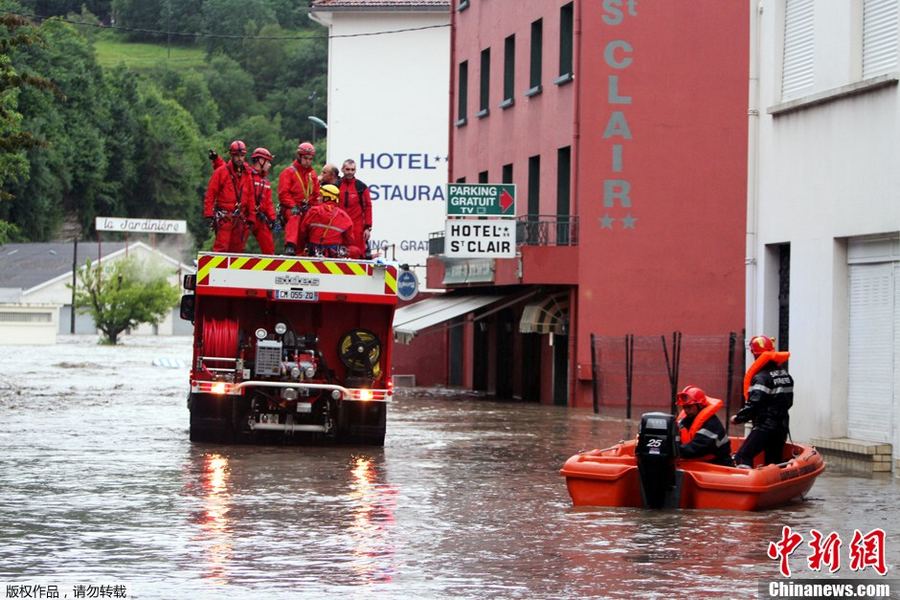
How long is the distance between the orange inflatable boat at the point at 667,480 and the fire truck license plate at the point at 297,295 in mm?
6297

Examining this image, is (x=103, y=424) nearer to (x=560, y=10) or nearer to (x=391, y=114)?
(x=560, y=10)

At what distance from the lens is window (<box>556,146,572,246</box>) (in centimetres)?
3719

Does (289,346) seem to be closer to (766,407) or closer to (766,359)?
(766,359)

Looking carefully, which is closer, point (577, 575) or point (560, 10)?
point (577, 575)

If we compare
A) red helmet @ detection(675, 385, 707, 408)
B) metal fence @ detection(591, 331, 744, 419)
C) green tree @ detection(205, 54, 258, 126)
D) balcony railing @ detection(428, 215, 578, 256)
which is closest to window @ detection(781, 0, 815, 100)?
red helmet @ detection(675, 385, 707, 408)

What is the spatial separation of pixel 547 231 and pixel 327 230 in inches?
609

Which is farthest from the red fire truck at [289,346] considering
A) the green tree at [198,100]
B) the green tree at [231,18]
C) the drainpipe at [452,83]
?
the green tree at [231,18]

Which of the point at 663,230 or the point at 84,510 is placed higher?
the point at 663,230

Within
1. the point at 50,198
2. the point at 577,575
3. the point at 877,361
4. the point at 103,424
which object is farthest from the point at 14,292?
the point at 577,575

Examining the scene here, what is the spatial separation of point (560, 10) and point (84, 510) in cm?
2480

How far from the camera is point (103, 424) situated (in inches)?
1078

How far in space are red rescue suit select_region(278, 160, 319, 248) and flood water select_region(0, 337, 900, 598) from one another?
2.93m

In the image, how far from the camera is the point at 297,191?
2294 centimetres
